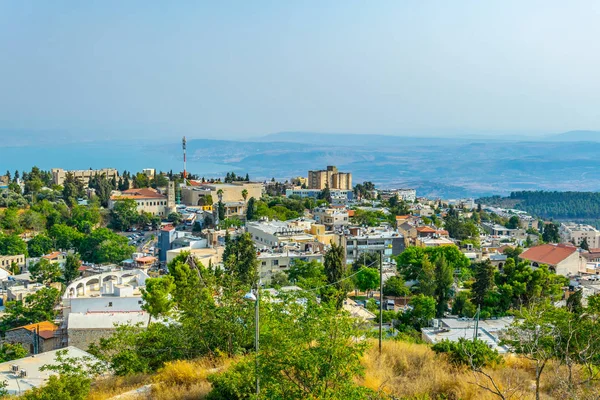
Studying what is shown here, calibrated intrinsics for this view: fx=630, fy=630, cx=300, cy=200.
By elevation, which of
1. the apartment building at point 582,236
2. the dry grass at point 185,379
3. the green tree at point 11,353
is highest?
the dry grass at point 185,379

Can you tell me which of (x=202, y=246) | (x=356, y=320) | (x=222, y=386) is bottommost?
(x=202, y=246)

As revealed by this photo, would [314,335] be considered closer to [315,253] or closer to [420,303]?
[420,303]

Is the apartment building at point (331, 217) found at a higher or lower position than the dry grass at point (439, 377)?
lower

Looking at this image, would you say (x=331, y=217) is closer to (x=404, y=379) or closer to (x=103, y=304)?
(x=103, y=304)

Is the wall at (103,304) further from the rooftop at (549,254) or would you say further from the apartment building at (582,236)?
the apartment building at (582,236)

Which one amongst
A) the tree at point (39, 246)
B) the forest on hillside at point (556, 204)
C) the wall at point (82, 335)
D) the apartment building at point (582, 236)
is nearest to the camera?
the wall at point (82, 335)

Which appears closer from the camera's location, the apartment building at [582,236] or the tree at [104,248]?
the tree at [104,248]

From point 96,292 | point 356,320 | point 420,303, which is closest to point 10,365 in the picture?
point 96,292

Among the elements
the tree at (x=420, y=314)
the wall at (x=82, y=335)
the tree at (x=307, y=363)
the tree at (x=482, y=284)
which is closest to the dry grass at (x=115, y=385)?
the tree at (x=307, y=363)
